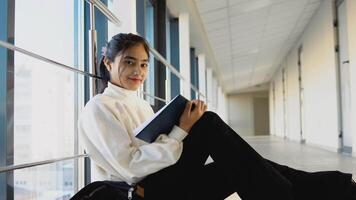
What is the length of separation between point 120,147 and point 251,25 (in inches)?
182

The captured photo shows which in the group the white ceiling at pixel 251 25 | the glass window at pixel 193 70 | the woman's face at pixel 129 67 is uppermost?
the white ceiling at pixel 251 25

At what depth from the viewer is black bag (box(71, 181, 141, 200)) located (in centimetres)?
82

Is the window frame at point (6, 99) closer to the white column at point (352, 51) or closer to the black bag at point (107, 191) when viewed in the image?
the black bag at point (107, 191)

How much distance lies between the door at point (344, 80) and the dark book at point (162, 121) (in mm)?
3755

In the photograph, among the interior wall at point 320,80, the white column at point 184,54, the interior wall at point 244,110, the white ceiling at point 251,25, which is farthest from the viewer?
the interior wall at point 244,110

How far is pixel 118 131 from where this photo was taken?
0.86 metres

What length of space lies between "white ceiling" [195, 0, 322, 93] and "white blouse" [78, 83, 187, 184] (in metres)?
3.17

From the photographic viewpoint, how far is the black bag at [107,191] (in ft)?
2.70

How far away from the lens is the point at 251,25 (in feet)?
17.2

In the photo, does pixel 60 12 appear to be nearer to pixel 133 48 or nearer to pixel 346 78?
pixel 133 48

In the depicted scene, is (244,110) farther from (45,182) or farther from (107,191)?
(107,191)

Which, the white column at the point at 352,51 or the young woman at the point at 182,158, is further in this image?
the white column at the point at 352,51

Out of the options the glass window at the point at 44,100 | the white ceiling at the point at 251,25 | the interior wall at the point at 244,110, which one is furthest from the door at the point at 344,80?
the interior wall at the point at 244,110

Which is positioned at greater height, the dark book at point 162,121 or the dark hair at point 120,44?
the dark hair at point 120,44
